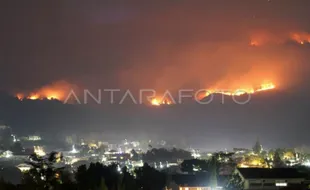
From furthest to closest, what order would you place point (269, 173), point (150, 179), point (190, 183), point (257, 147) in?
1. point (257, 147)
2. point (190, 183)
3. point (150, 179)
4. point (269, 173)

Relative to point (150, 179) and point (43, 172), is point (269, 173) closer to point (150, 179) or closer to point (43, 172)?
point (150, 179)

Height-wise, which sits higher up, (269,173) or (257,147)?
(257,147)

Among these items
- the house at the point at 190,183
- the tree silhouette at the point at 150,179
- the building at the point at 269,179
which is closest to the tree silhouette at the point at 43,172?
the tree silhouette at the point at 150,179

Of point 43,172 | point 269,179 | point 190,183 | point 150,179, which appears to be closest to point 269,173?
point 269,179

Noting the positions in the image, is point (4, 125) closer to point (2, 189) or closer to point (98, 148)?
point (98, 148)

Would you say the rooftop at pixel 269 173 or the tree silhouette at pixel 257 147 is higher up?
the tree silhouette at pixel 257 147

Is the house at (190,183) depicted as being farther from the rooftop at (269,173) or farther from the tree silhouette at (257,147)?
the tree silhouette at (257,147)

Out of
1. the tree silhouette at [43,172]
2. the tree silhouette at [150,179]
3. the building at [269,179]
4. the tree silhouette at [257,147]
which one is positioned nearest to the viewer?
the tree silhouette at [43,172]

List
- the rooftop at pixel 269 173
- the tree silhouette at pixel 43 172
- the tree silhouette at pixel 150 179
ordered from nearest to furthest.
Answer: the tree silhouette at pixel 43 172
the rooftop at pixel 269 173
the tree silhouette at pixel 150 179

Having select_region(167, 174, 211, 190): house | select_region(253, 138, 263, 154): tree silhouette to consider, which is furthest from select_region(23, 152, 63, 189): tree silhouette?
select_region(253, 138, 263, 154): tree silhouette

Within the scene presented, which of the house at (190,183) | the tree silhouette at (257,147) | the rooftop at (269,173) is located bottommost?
the house at (190,183)

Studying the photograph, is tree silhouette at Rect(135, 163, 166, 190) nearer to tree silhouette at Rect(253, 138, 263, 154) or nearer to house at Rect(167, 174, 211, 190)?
house at Rect(167, 174, 211, 190)
